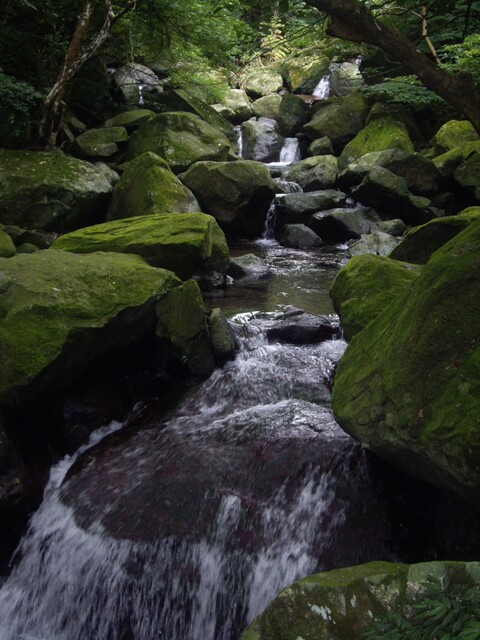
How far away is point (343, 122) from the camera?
60.1 ft

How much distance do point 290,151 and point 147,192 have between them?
11.4 meters

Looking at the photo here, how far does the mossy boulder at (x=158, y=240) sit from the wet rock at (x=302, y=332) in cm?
146

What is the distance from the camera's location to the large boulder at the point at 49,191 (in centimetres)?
891

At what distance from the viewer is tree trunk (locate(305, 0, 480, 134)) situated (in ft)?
9.36

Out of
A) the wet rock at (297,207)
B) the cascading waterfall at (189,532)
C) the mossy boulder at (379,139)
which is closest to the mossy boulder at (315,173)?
the mossy boulder at (379,139)

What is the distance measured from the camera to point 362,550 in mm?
3586

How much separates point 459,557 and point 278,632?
1450 millimetres

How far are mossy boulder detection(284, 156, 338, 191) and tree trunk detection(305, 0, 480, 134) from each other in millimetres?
12278

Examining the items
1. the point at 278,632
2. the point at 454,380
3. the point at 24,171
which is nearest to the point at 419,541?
the point at 454,380

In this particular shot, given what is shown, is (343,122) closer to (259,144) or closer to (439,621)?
(259,144)

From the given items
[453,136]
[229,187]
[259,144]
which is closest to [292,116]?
[259,144]

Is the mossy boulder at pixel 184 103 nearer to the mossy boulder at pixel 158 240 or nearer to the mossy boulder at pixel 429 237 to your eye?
the mossy boulder at pixel 158 240

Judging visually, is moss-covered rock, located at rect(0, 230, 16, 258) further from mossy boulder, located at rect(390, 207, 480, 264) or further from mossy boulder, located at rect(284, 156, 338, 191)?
mossy boulder, located at rect(284, 156, 338, 191)

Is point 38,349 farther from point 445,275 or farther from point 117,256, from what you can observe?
point 445,275
